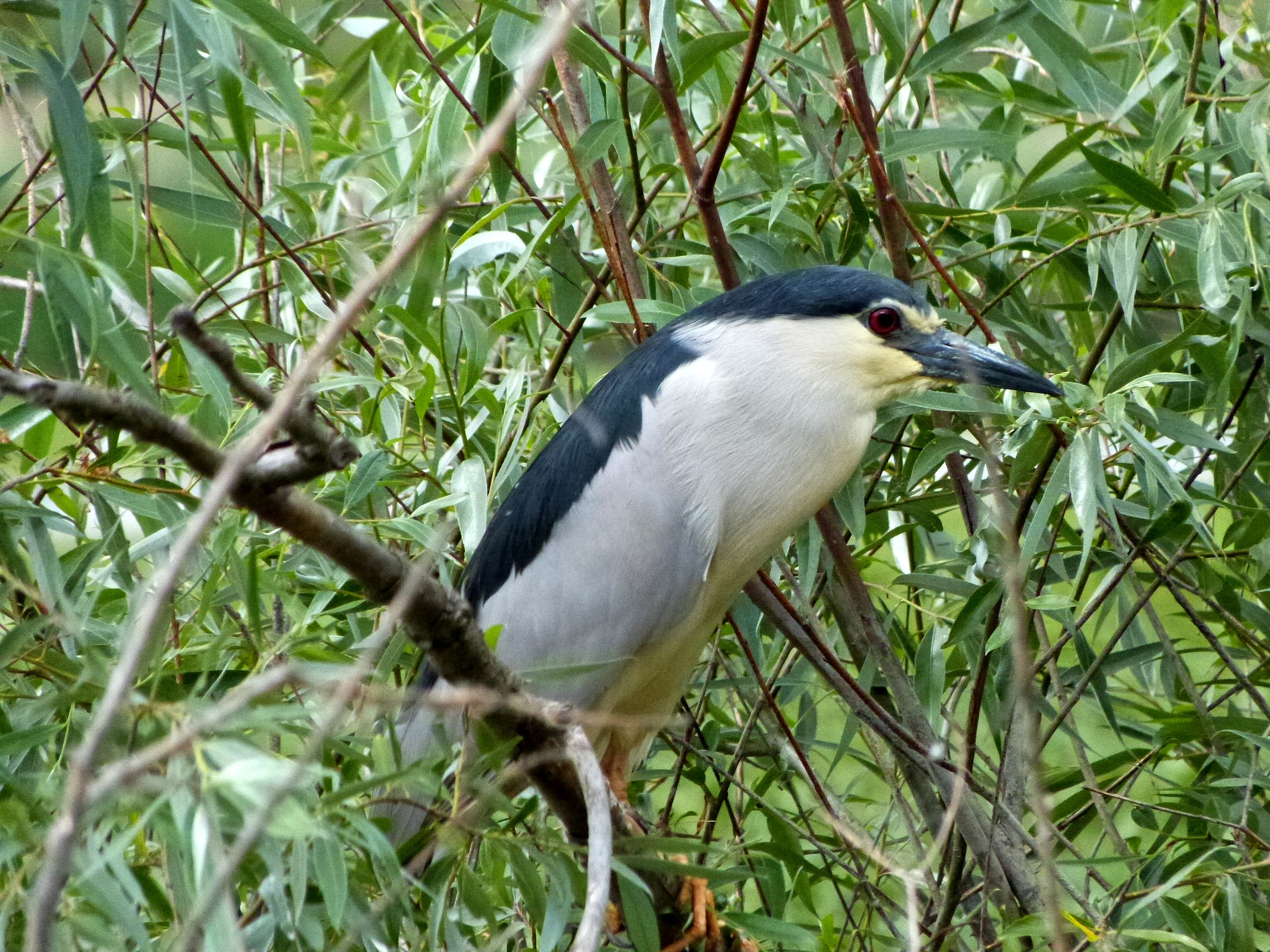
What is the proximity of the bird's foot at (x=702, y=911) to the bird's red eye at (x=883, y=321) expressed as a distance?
0.72 meters

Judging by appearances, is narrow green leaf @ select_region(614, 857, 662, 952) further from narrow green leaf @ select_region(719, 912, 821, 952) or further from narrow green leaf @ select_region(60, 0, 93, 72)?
narrow green leaf @ select_region(60, 0, 93, 72)

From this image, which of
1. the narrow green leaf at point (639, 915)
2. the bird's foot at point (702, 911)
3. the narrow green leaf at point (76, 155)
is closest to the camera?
the narrow green leaf at point (76, 155)

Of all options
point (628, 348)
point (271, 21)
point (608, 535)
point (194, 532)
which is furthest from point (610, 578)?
point (194, 532)

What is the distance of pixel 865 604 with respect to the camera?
171cm

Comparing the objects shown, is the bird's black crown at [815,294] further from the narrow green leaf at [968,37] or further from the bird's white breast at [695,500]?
the narrow green leaf at [968,37]

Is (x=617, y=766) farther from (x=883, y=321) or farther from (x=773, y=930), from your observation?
(x=883, y=321)

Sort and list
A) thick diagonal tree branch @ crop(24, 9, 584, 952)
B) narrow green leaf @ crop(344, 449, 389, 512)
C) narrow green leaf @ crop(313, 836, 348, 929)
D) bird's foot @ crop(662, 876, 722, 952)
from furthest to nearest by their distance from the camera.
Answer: bird's foot @ crop(662, 876, 722, 952) < narrow green leaf @ crop(344, 449, 389, 512) < narrow green leaf @ crop(313, 836, 348, 929) < thick diagonal tree branch @ crop(24, 9, 584, 952)

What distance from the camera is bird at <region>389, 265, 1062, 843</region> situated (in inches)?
65.9

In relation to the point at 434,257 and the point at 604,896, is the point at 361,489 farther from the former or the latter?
the point at 604,896

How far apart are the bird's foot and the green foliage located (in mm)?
73

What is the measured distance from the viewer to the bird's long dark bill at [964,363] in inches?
62.5

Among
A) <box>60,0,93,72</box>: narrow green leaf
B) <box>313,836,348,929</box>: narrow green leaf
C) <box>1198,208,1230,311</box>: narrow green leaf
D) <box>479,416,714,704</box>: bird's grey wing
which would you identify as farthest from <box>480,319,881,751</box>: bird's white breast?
<box>60,0,93,72</box>: narrow green leaf

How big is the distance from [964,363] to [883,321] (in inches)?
4.8

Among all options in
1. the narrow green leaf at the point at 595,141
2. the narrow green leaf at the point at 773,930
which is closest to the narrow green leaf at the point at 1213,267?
the narrow green leaf at the point at 595,141
